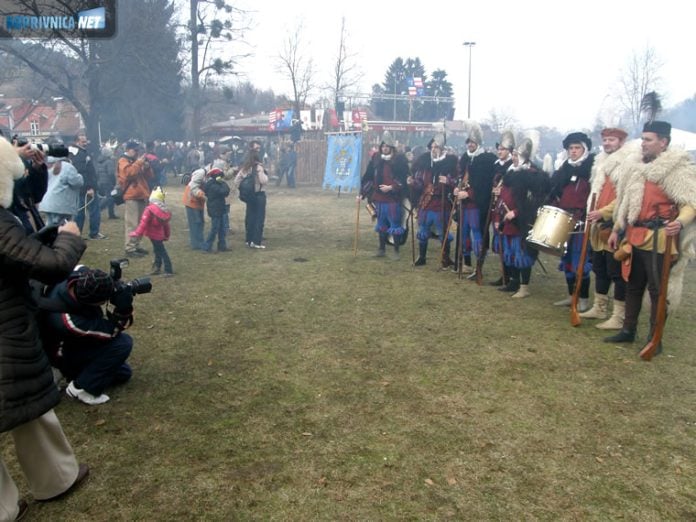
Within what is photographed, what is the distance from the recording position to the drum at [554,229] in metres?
5.75

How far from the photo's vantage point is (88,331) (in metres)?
3.58

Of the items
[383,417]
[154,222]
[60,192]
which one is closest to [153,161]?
[60,192]

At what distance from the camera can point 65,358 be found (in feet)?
12.2

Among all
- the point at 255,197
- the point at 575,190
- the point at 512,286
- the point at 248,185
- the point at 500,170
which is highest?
the point at 500,170

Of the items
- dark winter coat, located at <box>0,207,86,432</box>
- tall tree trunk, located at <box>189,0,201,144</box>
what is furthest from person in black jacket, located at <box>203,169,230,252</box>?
tall tree trunk, located at <box>189,0,201,144</box>

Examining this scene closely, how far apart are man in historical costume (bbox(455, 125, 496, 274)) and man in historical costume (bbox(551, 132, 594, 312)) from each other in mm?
1119

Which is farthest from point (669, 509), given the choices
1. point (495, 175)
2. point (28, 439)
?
point (495, 175)

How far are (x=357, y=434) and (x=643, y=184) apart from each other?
3487 mm

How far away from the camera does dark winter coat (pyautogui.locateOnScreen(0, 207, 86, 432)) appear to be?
7.75ft

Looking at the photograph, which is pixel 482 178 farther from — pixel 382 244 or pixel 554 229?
pixel 382 244

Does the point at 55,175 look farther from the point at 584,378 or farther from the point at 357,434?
the point at 584,378

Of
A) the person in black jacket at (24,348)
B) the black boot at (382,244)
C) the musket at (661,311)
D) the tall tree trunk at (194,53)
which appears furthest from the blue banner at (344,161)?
the person in black jacket at (24,348)

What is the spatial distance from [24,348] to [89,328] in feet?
3.76

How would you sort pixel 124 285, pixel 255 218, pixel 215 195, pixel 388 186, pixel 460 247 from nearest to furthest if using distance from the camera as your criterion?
pixel 124 285, pixel 460 247, pixel 388 186, pixel 215 195, pixel 255 218
